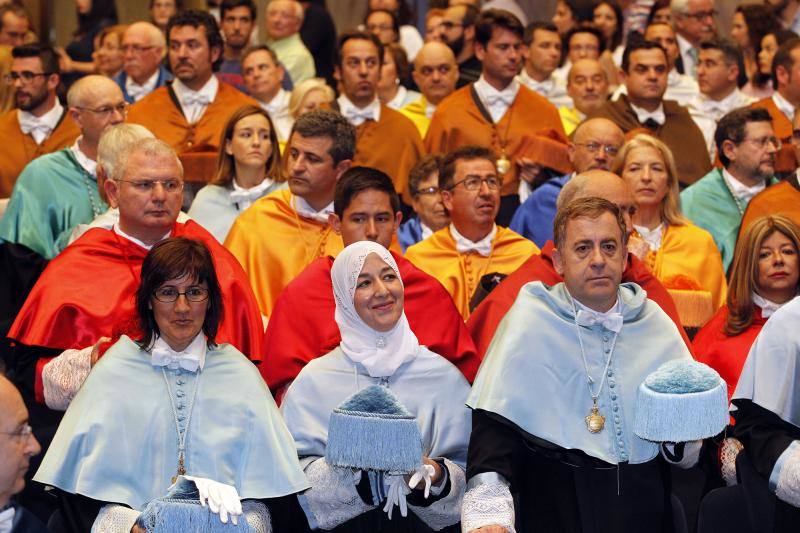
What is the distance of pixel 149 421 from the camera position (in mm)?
5285

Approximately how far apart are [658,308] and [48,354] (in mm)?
2533

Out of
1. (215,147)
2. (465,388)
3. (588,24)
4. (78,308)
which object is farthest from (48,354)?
(588,24)

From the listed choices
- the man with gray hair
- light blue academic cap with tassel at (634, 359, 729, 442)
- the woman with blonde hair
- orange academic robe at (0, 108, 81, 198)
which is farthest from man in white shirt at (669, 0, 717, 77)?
light blue academic cap with tassel at (634, 359, 729, 442)

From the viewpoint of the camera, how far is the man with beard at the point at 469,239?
7.51 metres

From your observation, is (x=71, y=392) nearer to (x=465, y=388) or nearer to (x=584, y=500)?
(x=465, y=388)

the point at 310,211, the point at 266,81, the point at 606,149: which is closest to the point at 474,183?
the point at 310,211

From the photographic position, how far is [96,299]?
647 centimetres

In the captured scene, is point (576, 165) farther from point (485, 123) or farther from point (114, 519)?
point (114, 519)

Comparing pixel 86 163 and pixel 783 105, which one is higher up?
pixel 783 105

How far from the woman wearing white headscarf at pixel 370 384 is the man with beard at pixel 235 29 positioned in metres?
6.41

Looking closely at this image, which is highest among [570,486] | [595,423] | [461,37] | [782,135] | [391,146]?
[461,37]

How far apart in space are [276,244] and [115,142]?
0.99 m

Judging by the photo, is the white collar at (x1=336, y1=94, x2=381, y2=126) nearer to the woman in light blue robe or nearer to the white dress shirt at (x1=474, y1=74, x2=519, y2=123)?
the white dress shirt at (x1=474, y1=74, x2=519, y2=123)

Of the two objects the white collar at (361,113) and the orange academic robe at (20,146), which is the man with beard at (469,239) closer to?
the white collar at (361,113)
